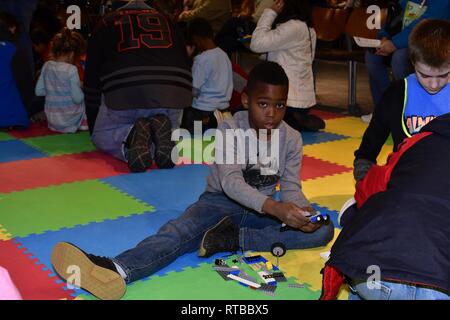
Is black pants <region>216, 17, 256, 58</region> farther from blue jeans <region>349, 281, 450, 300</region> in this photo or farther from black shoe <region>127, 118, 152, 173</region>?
blue jeans <region>349, 281, 450, 300</region>

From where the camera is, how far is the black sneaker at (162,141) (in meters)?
4.71

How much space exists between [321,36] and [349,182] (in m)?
3.33

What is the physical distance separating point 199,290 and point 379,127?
4.40 feet

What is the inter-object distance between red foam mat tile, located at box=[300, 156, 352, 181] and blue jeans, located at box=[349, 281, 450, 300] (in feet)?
7.52

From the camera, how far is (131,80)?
4770 mm

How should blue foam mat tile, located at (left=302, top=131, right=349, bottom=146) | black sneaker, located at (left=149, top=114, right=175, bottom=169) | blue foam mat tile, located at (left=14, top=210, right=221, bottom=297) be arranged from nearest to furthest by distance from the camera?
blue foam mat tile, located at (left=14, top=210, right=221, bottom=297) → black sneaker, located at (left=149, top=114, right=175, bottom=169) → blue foam mat tile, located at (left=302, top=131, right=349, bottom=146)

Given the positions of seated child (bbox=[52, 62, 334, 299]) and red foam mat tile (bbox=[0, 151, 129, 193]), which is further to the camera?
red foam mat tile (bbox=[0, 151, 129, 193])

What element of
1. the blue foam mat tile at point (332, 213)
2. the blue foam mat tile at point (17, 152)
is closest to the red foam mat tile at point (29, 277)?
the blue foam mat tile at point (332, 213)

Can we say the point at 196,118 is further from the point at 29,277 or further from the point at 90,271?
the point at 90,271

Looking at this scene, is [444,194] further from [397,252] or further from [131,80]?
[131,80]

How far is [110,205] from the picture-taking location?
12.9 ft

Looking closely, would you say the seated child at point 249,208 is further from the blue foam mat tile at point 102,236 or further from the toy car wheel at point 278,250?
the blue foam mat tile at point 102,236

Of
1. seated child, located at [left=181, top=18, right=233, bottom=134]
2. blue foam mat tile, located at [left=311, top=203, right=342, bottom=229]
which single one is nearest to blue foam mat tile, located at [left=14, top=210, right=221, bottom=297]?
blue foam mat tile, located at [left=311, top=203, right=342, bottom=229]

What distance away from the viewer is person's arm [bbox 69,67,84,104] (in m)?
5.74
